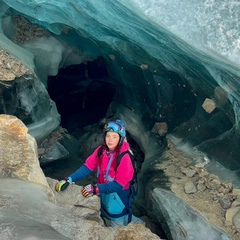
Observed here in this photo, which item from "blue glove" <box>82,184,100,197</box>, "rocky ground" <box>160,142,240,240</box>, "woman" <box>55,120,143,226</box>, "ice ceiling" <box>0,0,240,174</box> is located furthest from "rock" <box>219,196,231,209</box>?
"blue glove" <box>82,184,100,197</box>

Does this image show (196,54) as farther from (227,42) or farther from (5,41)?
(5,41)

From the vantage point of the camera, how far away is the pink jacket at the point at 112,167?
3.69 metres

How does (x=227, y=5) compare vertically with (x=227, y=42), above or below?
above

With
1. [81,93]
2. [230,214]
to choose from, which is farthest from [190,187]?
[81,93]

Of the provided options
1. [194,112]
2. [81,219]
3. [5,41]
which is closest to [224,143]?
[194,112]

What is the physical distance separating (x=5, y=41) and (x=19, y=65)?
658 millimetres

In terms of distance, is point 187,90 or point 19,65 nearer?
point 19,65

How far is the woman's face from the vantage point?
3.72m

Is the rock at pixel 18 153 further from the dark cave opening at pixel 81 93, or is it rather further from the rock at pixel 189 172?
the dark cave opening at pixel 81 93

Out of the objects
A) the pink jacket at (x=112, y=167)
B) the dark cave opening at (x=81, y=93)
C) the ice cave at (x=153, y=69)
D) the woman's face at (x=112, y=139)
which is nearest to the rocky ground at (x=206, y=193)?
the ice cave at (x=153, y=69)

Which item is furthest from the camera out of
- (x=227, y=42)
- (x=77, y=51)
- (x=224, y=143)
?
(x=77, y=51)

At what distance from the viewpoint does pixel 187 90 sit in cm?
549

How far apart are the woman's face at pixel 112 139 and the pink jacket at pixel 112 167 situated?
8 cm

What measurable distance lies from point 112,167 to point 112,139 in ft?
0.94
